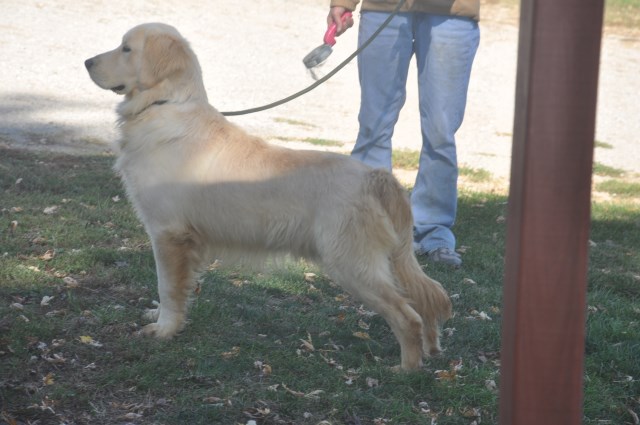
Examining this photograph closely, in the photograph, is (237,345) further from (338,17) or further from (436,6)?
(436,6)

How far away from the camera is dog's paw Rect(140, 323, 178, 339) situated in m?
4.24

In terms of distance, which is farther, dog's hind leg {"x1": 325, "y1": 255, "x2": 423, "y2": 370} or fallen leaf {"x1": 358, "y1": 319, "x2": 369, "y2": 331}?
fallen leaf {"x1": 358, "y1": 319, "x2": 369, "y2": 331}

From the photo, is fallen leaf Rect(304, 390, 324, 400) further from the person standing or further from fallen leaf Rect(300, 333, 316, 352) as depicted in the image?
the person standing

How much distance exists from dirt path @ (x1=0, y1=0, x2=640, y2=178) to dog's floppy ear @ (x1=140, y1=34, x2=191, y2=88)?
15.6 ft

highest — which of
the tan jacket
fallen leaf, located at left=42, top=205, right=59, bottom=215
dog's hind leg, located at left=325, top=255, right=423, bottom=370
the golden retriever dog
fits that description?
the tan jacket

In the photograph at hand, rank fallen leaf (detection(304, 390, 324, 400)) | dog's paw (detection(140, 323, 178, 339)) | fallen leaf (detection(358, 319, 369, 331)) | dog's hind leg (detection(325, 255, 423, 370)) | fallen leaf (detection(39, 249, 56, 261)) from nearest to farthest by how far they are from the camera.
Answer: fallen leaf (detection(304, 390, 324, 400)), dog's hind leg (detection(325, 255, 423, 370)), dog's paw (detection(140, 323, 178, 339)), fallen leaf (detection(358, 319, 369, 331)), fallen leaf (detection(39, 249, 56, 261))

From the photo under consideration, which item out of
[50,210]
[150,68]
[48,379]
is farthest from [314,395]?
[50,210]

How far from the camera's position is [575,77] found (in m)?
1.77

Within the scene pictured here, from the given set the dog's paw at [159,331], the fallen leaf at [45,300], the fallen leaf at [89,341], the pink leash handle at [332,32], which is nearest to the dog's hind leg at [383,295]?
the dog's paw at [159,331]

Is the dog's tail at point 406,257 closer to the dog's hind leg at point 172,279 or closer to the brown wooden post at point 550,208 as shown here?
the dog's hind leg at point 172,279

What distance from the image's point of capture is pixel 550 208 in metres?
1.82

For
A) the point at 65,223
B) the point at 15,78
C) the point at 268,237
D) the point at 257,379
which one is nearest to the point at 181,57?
the point at 268,237

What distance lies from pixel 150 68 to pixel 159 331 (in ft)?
4.27

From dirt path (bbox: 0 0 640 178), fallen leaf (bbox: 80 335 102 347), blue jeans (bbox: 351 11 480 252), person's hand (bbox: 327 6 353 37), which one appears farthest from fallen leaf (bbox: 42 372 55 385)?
dirt path (bbox: 0 0 640 178)
